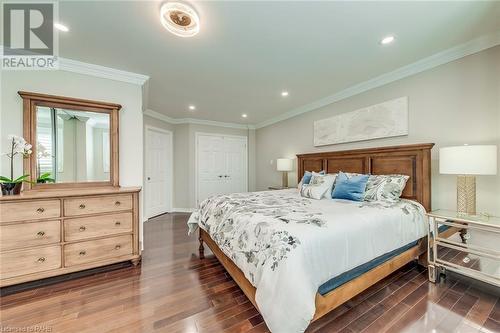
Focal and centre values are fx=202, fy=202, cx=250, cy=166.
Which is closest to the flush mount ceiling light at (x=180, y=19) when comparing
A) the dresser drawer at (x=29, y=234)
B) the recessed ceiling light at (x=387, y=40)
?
the recessed ceiling light at (x=387, y=40)

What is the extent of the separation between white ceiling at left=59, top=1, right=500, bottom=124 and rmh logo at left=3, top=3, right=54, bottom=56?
4.9 inches

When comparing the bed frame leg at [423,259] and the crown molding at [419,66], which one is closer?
the crown molding at [419,66]

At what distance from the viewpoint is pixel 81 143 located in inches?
102

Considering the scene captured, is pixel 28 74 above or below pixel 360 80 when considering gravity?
below

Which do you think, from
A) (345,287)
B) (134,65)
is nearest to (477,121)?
(345,287)

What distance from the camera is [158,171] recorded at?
5.02 m

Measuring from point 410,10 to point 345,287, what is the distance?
235 centimetres

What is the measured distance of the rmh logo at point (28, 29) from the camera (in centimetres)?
171

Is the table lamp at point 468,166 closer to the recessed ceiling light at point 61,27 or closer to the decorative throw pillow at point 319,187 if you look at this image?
the decorative throw pillow at point 319,187

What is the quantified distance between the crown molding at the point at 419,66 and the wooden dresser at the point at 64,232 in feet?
11.5

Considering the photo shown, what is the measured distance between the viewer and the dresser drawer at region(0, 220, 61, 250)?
188 centimetres

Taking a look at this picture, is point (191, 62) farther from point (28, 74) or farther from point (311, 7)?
point (28, 74)

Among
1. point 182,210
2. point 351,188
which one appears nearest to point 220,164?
point 182,210

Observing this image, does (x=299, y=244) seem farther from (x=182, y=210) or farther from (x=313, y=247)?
(x=182, y=210)
